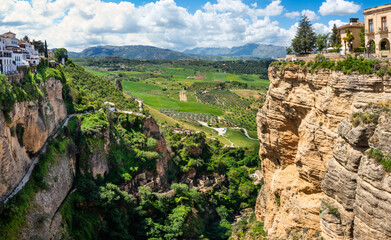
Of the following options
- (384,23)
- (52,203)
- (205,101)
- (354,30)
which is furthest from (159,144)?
(205,101)

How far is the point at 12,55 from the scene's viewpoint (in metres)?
A: 42.1

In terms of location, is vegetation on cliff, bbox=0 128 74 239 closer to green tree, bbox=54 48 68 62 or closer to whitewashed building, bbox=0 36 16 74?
whitewashed building, bbox=0 36 16 74

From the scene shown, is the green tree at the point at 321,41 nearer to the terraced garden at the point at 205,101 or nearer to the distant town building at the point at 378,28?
the distant town building at the point at 378,28

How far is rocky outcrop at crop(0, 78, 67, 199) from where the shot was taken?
29.1 metres

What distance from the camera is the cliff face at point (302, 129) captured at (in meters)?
23.2

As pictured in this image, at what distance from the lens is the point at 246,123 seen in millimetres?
120625

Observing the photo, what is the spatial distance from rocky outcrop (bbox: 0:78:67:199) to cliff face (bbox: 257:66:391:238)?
2550 centimetres

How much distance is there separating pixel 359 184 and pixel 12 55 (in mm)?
42080

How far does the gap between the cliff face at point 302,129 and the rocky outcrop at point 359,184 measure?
6.89 feet

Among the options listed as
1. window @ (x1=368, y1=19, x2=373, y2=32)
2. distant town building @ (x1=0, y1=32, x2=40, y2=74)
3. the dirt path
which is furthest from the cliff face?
the dirt path

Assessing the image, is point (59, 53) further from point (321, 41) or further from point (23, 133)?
point (321, 41)

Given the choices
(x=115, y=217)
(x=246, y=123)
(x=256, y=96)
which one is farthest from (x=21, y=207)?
(x=256, y=96)

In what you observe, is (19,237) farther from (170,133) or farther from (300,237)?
(170,133)

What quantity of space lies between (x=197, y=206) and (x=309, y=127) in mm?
32971
